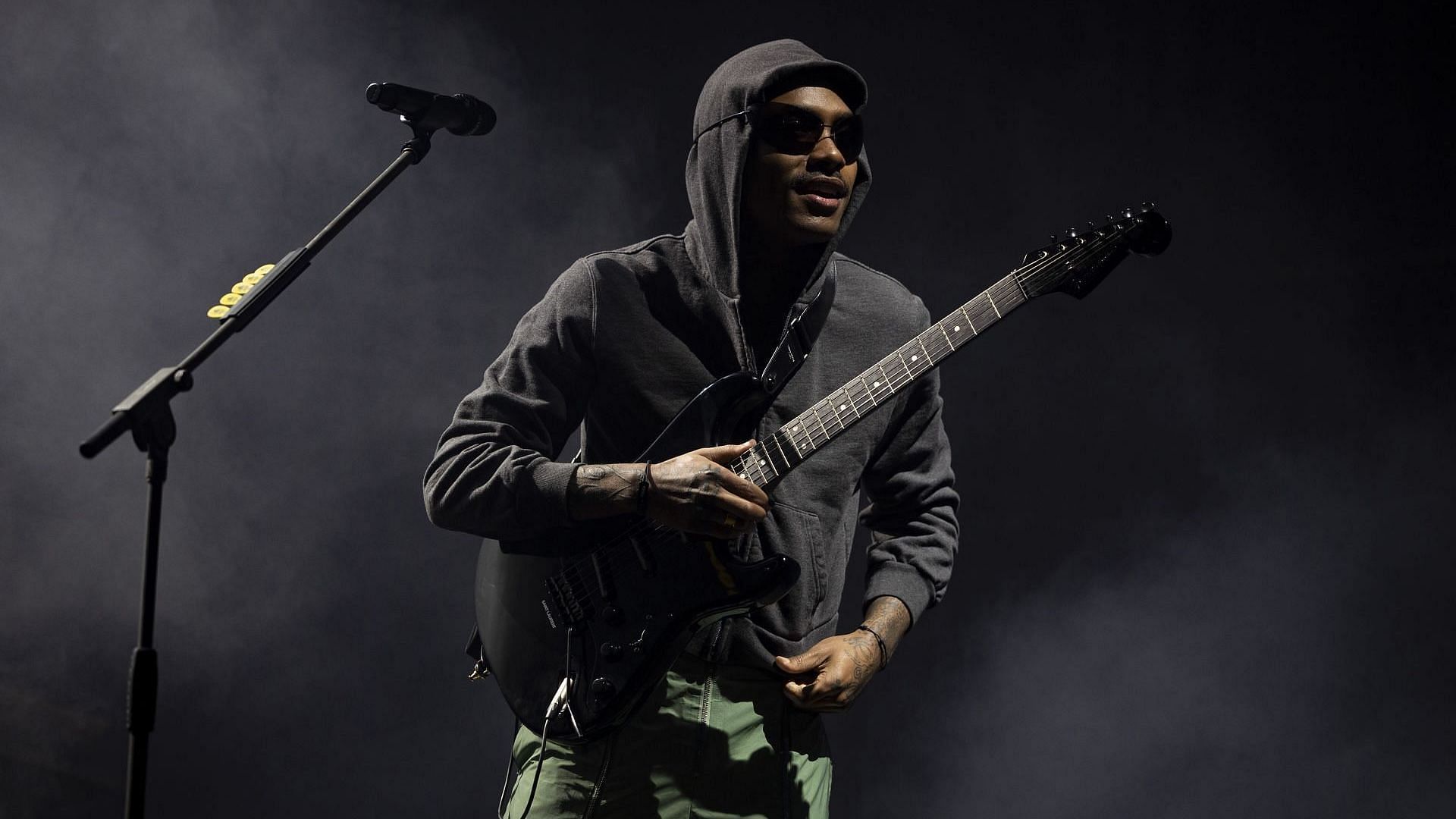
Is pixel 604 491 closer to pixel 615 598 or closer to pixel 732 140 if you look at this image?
pixel 615 598

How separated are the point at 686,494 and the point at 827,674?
37 cm

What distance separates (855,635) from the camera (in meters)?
1.79

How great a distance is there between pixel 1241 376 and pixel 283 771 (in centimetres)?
332

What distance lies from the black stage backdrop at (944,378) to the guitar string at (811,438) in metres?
1.63

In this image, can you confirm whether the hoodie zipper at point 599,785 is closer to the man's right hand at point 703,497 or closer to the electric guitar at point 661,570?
the electric guitar at point 661,570

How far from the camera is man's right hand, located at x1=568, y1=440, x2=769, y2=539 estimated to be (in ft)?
5.29

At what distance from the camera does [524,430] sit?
1.83m

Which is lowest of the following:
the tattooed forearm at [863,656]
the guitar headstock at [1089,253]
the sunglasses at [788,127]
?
the tattooed forearm at [863,656]

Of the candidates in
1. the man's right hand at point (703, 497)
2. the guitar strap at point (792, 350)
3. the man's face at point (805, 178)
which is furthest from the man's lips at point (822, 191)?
the man's right hand at point (703, 497)

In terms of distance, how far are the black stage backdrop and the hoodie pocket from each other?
1810 mm

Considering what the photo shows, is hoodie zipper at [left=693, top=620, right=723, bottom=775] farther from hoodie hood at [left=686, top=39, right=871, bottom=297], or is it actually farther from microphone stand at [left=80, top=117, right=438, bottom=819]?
microphone stand at [left=80, top=117, right=438, bottom=819]

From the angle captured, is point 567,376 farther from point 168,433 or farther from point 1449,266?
point 1449,266

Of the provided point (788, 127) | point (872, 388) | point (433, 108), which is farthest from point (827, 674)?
Result: point (433, 108)

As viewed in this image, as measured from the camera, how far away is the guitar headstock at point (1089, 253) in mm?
1835
